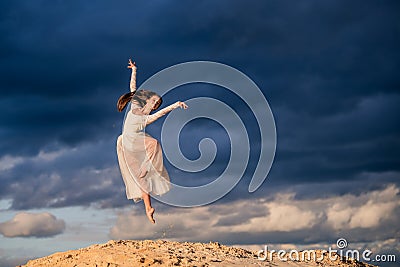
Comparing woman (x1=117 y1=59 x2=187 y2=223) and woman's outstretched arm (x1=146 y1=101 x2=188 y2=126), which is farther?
woman (x1=117 y1=59 x2=187 y2=223)

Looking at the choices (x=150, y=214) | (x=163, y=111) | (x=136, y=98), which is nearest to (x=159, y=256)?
(x=150, y=214)

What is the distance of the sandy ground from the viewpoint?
15.3 meters

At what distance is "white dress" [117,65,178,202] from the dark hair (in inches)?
9.8

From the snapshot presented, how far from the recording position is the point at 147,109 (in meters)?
18.3

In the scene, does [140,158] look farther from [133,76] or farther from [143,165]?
[133,76]

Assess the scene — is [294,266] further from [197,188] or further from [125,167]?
[125,167]

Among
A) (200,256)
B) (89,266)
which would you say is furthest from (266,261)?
(89,266)

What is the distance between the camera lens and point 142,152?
18.4 m

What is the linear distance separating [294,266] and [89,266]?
6111 millimetres

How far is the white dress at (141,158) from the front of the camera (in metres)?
18.2

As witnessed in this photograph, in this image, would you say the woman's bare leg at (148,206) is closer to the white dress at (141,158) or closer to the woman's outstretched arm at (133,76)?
the white dress at (141,158)

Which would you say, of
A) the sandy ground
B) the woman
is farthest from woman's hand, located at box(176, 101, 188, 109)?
the sandy ground

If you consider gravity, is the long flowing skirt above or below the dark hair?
below

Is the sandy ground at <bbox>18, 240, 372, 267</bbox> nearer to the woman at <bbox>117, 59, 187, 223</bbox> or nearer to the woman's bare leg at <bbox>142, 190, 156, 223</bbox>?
the woman's bare leg at <bbox>142, 190, 156, 223</bbox>
